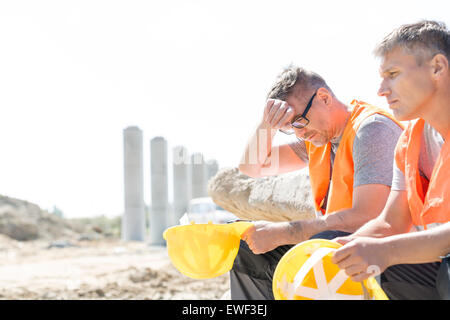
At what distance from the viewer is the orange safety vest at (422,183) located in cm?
183

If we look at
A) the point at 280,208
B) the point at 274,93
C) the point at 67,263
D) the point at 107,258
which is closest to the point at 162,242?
the point at 107,258

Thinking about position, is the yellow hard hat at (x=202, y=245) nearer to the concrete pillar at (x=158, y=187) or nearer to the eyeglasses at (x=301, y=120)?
the eyeglasses at (x=301, y=120)

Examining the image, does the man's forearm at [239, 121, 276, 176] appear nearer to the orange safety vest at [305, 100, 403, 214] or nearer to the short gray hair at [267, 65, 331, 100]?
the short gray hair at [267, 65, 331, 100]

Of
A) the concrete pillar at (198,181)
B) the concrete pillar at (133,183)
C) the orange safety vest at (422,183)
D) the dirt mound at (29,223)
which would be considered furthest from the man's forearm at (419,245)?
the dirt mound at (29,223)

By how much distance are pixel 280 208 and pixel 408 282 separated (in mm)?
3203

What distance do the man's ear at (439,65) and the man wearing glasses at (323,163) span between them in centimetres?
54

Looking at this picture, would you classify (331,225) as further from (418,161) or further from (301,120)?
(301,120)

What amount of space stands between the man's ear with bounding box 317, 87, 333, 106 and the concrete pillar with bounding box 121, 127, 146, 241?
51.7ft

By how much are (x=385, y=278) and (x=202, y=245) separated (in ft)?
2.50

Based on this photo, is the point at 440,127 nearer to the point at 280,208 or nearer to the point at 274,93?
the point at 274,93

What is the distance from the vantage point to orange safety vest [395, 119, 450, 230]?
1.83 meters

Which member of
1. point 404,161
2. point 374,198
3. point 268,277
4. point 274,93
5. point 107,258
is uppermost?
point 274,93

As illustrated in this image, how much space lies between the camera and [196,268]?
2242 mm

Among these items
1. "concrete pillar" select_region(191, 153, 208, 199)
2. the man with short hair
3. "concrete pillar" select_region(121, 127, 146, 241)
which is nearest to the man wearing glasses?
the man with short hair
